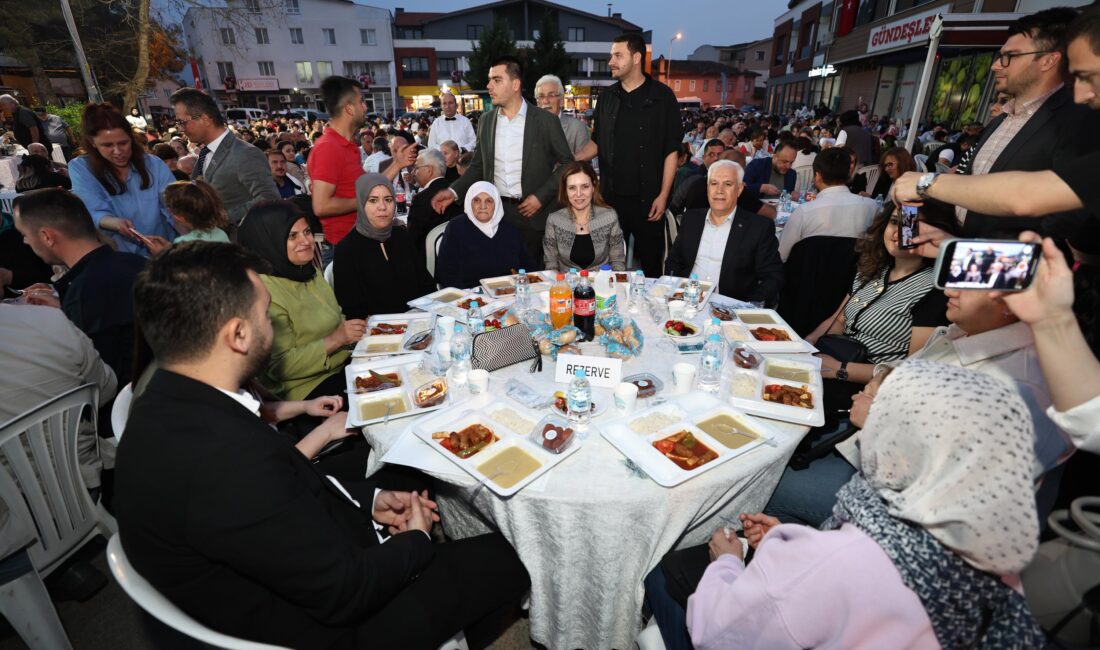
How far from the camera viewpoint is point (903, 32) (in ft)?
55.7

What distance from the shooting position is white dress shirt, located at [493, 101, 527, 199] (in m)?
4.78

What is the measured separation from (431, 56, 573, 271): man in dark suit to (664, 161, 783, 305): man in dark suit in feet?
4.96

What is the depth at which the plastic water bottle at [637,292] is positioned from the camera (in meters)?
3.43

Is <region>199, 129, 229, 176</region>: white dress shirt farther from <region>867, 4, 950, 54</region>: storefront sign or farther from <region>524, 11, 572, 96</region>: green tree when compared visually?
<region>524, 11, 572, 96</region>: green tree

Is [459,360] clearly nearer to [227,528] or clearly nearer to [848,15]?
[227,528]

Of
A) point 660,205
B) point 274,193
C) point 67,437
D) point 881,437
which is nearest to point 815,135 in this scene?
point 660,205

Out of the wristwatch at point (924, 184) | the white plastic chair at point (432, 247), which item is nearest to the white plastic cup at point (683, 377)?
the wristwatch at point (924, 184)

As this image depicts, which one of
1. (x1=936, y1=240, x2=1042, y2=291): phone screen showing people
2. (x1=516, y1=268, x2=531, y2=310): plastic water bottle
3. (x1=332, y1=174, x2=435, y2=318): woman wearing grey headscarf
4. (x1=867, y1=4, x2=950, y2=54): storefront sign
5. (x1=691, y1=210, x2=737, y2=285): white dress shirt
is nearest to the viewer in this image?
(x1=936, y1=240, x2=1042, y2=291): phone screen showing people

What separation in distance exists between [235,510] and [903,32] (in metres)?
23.7

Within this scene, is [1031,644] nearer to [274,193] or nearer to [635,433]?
[635,433]

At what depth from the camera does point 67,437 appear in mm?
2133

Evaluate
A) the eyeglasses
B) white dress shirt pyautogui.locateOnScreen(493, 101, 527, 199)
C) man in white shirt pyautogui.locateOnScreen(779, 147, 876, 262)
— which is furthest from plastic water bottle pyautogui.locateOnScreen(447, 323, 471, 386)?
the eyeglasses

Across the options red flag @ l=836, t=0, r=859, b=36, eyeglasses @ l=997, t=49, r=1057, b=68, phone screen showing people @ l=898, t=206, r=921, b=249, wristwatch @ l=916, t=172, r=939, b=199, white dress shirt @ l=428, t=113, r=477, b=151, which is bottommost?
phone screen showing people @ l=898, t=206, r=921, b=249

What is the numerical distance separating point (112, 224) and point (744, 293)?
18.7 ft
